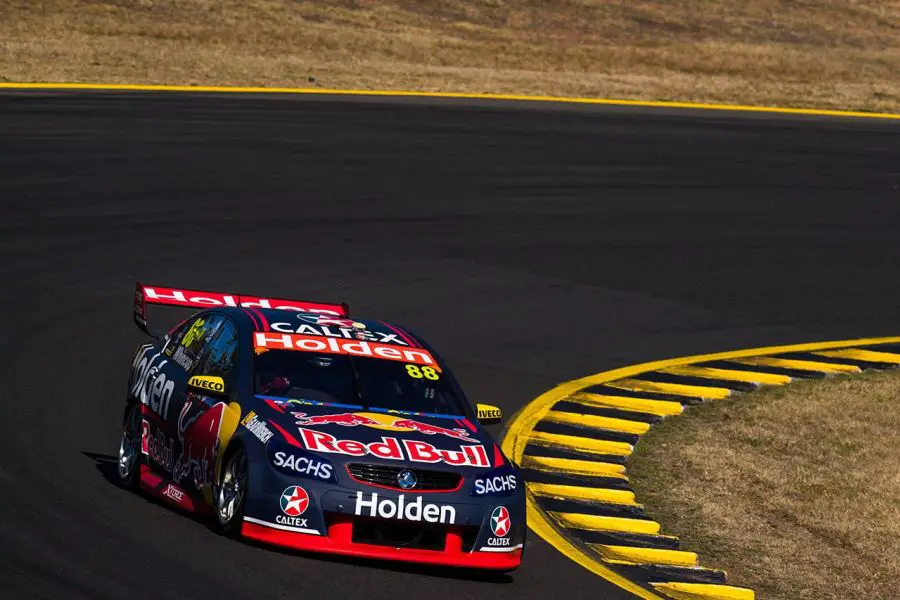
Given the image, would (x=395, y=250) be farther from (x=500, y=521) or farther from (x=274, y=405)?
(x=500, y=521)

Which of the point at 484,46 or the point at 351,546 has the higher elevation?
the point at 351,546

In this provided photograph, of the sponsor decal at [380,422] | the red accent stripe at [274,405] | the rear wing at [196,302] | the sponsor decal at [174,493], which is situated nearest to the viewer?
the sponsor decal at [380,422]

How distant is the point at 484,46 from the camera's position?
39875 mm

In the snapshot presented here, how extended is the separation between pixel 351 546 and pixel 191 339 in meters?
2.74

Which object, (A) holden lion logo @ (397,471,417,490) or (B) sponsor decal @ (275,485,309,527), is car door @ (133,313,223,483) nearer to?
(B) sponsor decal @ (275,485,309,527)

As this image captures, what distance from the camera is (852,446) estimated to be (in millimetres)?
15688

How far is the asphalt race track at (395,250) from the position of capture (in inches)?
426

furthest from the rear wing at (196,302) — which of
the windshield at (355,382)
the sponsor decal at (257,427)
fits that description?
the sponsor decal at (257,427)

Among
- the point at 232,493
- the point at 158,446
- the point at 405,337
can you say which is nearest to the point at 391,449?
the point at 232,493

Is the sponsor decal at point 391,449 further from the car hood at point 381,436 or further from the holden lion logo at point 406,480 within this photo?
the holden lion logo at point 406,480

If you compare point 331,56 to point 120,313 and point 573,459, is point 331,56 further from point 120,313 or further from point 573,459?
point 573,459

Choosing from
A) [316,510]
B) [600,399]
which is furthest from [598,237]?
[316,510]

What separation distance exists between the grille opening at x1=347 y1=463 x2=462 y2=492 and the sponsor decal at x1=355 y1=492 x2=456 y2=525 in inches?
3.4

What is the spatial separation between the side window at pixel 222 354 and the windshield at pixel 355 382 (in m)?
0.26
